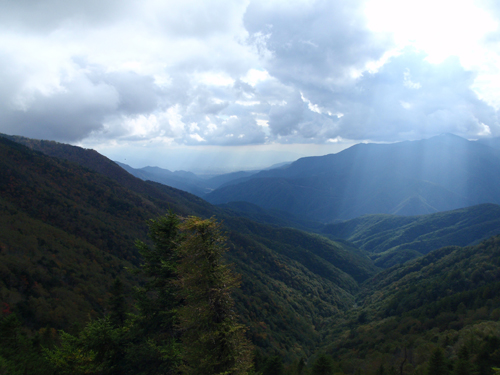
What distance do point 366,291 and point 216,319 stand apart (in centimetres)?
12607

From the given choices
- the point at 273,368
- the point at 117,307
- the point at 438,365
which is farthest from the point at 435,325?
the point at 117,307

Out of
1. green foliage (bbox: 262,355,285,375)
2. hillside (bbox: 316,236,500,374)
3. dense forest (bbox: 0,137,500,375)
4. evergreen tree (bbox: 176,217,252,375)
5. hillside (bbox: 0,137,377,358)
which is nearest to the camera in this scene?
evergreen tree (bbox: 176,217,252,375)

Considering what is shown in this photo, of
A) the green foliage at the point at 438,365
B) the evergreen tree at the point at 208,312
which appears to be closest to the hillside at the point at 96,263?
the evergreen tree at the point at 208,312

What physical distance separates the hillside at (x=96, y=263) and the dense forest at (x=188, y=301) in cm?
29

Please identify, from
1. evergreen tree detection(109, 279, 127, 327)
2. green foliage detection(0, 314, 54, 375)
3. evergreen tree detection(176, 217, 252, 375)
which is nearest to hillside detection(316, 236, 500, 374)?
evergreen tree detection(176, 217, 252, 375)

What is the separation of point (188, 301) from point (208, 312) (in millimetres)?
1740

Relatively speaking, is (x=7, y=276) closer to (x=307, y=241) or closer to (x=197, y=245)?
(x=197, y=245)

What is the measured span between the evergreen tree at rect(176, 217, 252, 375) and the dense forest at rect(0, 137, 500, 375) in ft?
0.18

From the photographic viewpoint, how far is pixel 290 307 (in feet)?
247

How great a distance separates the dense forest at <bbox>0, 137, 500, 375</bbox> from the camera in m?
11.0

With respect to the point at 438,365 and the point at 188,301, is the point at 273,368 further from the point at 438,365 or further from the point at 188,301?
the point at 188,301

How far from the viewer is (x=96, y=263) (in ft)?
147

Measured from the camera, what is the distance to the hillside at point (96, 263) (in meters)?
31.1

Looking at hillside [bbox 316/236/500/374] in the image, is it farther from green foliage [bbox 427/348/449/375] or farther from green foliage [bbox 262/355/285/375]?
green foliage [bbox 262/355/285/375]
